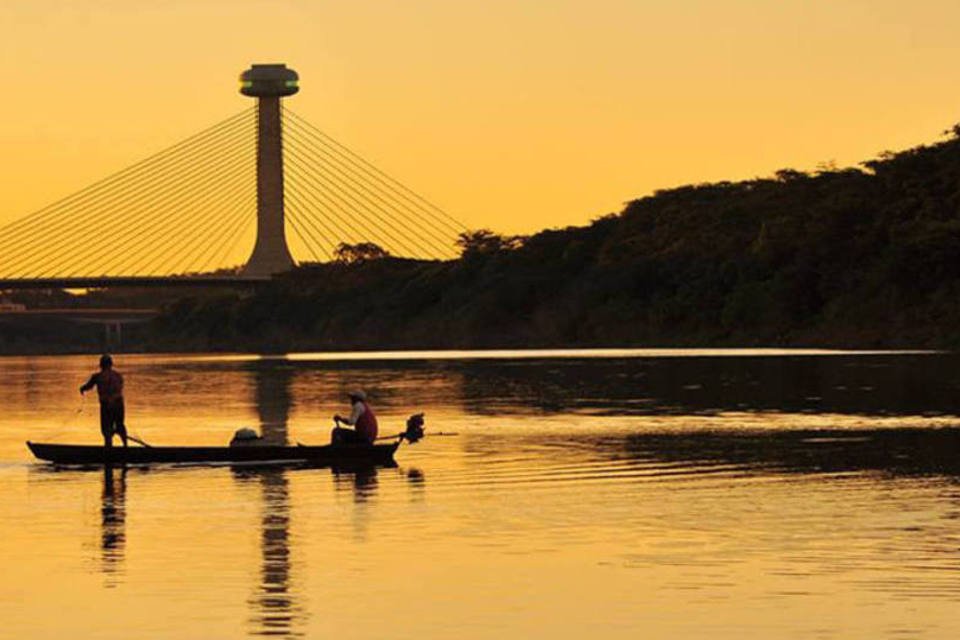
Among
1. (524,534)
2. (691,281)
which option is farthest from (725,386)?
(691,281)

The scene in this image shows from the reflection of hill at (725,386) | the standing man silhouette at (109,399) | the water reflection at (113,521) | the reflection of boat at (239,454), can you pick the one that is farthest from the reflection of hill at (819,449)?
the water reflection at (113,521)

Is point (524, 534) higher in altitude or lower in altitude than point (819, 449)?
lower

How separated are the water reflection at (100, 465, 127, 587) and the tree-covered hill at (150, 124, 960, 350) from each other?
8226 cm

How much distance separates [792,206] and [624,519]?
13111cm

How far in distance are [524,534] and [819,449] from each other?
49.7ft

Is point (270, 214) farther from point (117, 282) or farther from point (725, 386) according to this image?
point (725, 386)

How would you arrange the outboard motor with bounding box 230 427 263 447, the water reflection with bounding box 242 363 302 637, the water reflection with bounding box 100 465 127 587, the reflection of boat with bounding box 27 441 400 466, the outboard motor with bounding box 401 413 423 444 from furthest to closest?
the outboard motor with bounding box 401 413 423 444 < the outboard motor with bounding box 230 427 263 447 < the reflection of boat with bounding box 27 441 400 466 < the water reflection with bounding box 100 465 127 587 < the water reflection with bounding box 242 363 302 637

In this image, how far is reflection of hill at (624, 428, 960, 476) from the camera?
3775 centimetres

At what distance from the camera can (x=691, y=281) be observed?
148 metres

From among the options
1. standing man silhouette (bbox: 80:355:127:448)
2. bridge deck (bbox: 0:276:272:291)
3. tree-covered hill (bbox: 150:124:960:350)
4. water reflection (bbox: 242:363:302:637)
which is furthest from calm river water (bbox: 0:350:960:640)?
bridge deck (bbox: 0:276:272:291)

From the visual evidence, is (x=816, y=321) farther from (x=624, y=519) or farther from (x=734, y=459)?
(x=624, y=519)

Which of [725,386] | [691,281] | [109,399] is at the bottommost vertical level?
Answer: [109,399]

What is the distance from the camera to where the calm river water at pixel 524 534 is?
847 inches

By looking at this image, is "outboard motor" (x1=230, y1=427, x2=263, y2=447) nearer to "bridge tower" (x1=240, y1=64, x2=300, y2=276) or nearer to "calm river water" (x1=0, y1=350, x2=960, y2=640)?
"calm river water" (x1=0, y1=350, x2=960, y2=640)
